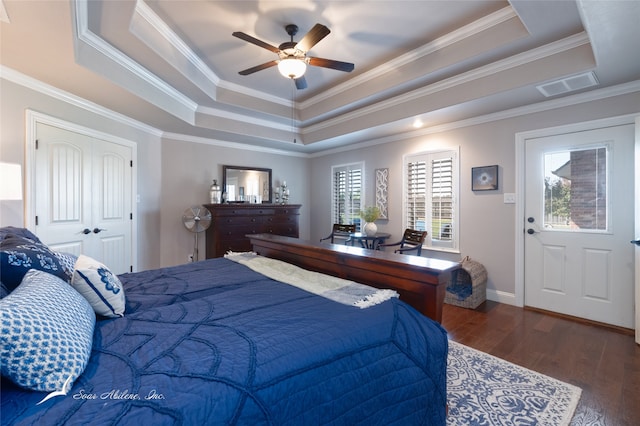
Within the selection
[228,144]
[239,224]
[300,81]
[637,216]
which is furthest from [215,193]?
[637,216]

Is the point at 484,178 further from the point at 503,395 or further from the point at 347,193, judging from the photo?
the point at 503,395

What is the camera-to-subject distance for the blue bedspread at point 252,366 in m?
0.77

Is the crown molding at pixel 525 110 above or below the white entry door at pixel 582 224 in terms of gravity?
above

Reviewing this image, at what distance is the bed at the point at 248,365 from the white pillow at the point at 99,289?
4 centimetres

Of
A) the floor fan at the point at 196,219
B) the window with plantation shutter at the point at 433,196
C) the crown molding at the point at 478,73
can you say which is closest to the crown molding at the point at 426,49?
the crown molding at the point at 478,73

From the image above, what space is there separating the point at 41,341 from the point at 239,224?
162 inches

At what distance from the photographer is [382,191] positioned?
203 inches

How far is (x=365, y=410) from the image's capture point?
1.11 m

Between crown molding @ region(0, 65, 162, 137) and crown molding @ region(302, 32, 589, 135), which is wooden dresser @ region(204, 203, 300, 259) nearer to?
crown molding @ region(0, 65, 162, 137)

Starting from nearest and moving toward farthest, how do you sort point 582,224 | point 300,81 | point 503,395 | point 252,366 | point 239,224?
point 252,366 → point 503,395 → point 300,81 → point 582,224 → point 239,224

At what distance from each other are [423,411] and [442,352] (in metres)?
0.28

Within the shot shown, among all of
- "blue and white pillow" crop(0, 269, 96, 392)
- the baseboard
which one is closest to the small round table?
the baseboard

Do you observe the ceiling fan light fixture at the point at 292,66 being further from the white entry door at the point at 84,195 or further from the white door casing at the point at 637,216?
the white door casing at the point at 637,216

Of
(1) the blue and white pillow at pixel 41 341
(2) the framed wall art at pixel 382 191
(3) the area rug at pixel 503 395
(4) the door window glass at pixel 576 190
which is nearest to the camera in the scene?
(1) the blue and white pillow at pixel 41 341
